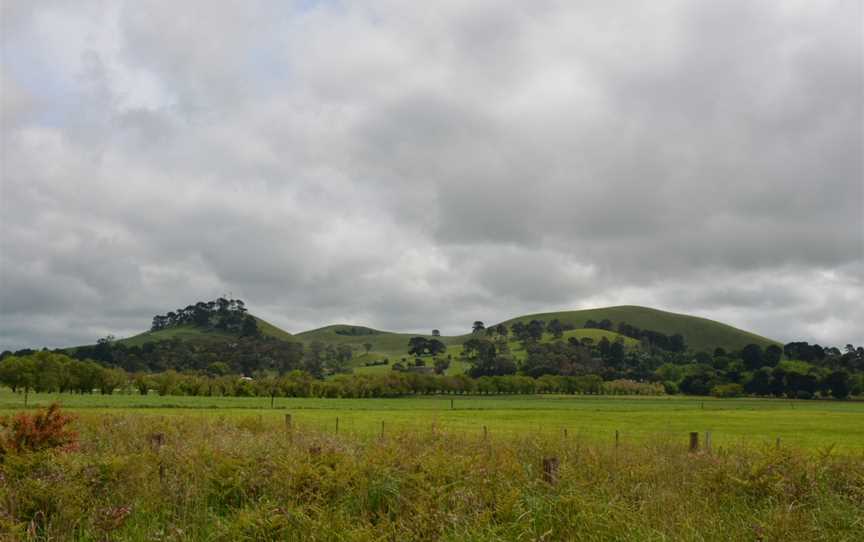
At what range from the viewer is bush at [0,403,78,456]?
16.3m

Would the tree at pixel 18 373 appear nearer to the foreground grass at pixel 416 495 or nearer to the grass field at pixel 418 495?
the grass field at pixel 418 495

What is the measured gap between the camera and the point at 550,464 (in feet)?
45.9

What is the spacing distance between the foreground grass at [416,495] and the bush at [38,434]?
1.31 m

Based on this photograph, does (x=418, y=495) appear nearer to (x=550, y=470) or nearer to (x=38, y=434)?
(x=550, y=470)

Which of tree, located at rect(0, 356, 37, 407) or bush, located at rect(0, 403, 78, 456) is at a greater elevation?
tree, located at rect(0, 356, 37, 407)

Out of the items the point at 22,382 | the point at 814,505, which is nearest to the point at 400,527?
the point at 814,505

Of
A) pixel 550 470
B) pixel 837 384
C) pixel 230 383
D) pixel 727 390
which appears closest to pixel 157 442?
pixel 550 470

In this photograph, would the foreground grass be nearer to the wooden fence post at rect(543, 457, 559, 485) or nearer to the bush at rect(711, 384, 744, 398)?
the wooden fence post at rect(543, 457, 559, 485)

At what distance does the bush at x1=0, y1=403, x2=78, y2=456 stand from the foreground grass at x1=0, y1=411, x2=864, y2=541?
1.31 metres

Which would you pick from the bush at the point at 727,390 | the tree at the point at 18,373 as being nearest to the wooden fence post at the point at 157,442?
the tree at the point at 18,373

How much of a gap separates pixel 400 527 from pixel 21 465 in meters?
8.69

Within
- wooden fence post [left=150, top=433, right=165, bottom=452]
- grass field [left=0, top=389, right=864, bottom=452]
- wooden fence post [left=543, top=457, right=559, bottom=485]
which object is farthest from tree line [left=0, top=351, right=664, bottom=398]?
wooden fence post [left=543, top=457, right=559, bottom=485]

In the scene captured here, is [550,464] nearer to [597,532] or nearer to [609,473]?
[609,473]

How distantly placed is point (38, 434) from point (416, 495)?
32.6 ft
